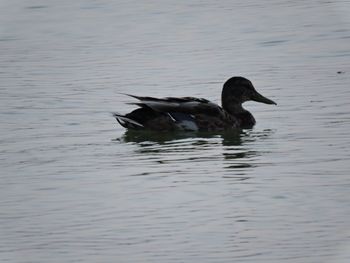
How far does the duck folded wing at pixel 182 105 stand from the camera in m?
15.6

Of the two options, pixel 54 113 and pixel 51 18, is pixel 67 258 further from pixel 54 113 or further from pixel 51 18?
pixel 51 18

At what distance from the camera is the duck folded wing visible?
1560 cm

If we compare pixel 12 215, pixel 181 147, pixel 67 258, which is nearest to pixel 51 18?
pixel 181 147

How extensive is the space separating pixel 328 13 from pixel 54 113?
680 cm

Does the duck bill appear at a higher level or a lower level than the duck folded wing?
lower

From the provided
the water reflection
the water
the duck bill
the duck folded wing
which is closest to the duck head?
the duck bill

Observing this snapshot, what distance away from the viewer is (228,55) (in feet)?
62.5

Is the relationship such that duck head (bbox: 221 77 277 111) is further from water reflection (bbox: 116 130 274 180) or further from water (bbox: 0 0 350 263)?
water reflection (bbox: 116 130 274 180)

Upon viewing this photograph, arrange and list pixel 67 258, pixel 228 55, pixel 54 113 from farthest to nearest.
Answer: pixel 228 55
pixel 54 113
pixel 67 258

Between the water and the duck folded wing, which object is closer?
the water

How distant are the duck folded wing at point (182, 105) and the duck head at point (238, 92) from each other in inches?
24.8

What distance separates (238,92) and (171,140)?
5.06 feet

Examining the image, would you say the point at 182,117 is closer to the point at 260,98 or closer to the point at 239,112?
the point at 239,112

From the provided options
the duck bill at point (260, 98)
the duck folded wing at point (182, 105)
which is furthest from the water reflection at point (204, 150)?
the duck bill at point (260, 98)
